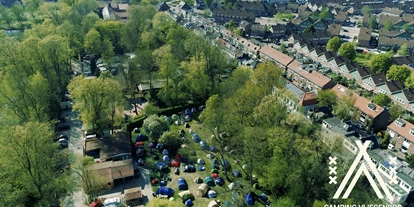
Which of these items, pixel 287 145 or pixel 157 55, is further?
pixel 157 55

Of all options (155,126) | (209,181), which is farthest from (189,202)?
(155,126)

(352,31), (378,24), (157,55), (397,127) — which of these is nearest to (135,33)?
(157,55)

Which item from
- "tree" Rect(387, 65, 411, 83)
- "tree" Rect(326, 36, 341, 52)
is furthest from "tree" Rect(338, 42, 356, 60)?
"tree" Rect(387, 65, 411, 83)

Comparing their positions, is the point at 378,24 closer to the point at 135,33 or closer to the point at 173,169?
the point at 135,33

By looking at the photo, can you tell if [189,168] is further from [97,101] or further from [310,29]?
[310,29]

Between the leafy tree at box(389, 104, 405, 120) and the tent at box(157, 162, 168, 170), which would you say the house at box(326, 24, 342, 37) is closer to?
→ the leafy tree at box(389, 104, 405, 120)

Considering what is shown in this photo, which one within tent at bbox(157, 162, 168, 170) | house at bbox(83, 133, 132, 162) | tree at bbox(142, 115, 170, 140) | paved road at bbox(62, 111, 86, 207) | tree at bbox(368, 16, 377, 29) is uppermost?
tree at bbox(368, 16, 377, 29)
